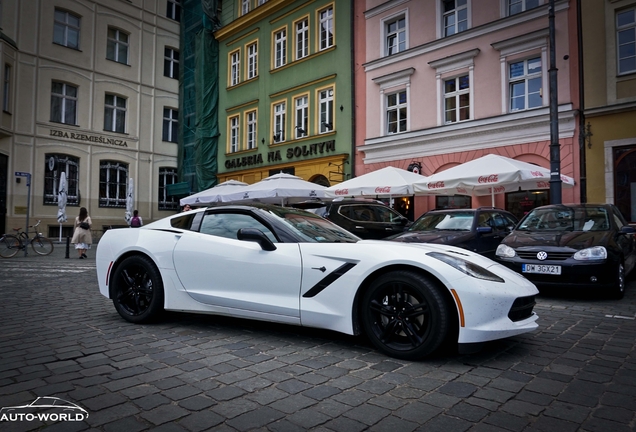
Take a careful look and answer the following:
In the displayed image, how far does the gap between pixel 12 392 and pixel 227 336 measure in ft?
6.04

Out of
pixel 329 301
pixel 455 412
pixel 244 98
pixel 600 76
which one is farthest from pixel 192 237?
pixel 244 98

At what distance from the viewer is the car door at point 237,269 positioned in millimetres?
4039

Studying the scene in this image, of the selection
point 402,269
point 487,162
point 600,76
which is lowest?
point 402,269

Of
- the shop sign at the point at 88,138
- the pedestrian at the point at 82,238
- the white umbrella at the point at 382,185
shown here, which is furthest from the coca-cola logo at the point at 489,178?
the shop sign at the point at 88,138

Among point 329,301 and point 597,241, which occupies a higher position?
point 597,241

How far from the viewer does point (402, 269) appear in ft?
12.2

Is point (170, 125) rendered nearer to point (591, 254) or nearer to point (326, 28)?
point (326, 28)

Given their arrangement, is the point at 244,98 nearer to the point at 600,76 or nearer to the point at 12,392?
the point at 600,76

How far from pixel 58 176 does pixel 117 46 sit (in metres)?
8.57

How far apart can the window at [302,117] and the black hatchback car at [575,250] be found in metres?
15.0

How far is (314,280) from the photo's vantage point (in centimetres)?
392

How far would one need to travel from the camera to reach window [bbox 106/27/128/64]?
26.5 m

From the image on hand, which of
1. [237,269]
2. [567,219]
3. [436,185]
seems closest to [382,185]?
[436,185]

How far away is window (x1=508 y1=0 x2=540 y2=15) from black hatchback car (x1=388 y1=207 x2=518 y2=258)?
8709 mm
